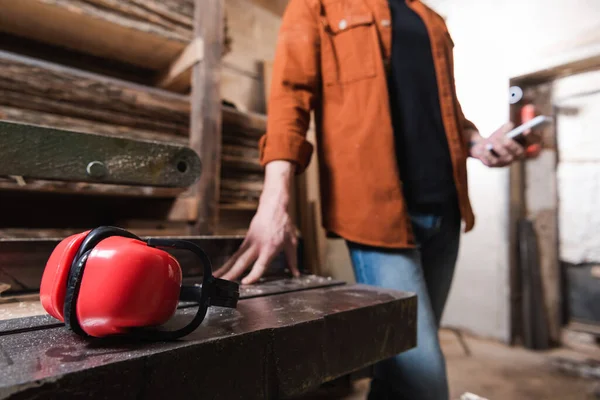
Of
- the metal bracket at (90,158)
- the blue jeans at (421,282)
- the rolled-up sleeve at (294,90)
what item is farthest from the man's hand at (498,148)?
the metal bracket at (90,158)

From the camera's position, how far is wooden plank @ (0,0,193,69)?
156 centimetres

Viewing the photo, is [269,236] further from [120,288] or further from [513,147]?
[513,147]

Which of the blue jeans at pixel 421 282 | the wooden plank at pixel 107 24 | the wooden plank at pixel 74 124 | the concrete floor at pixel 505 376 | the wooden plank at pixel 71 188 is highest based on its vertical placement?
the wooden plank at pixel 107 24

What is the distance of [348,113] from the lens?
42.2 inches

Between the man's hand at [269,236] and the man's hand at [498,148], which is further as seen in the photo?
the man's hand at [498,148]

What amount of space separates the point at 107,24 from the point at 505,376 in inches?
112

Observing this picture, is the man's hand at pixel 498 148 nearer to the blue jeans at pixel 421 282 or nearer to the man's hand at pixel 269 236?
the blue jeans at pixel 421 282

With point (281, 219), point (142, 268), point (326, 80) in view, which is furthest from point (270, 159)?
point (142, 268)

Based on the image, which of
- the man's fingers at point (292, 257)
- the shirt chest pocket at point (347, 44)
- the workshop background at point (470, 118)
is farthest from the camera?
the workshop background at point (470, 118)

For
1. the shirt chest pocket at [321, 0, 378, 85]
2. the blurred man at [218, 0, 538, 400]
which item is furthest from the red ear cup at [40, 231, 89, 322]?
the shirt chest pocket at [321, 0, 378, 85]

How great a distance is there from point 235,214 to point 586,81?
261 cm

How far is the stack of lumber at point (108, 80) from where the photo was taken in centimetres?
145

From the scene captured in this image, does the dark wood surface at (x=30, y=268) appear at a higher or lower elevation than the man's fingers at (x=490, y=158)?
lower

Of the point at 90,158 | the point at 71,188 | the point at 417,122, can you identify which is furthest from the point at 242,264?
the point at 71,188
